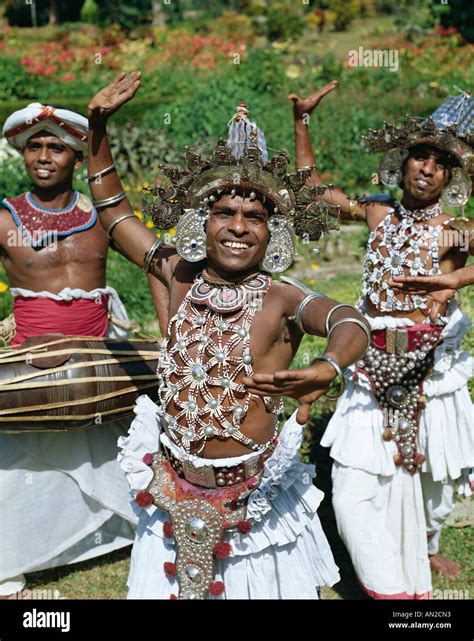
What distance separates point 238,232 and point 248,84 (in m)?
13.1

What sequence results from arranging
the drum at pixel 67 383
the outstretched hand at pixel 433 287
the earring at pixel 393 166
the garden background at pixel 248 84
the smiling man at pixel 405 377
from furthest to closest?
1. the garden background at pixel 248 84
2. the earring at pixel 393 166
3. the smiling man at pixel 405 377
4. the drum at pixel 67 383
5. the outstretched hand at pixel 433 287

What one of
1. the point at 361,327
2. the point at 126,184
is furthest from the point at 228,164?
the point at 126,184

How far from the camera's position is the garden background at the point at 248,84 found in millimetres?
7292

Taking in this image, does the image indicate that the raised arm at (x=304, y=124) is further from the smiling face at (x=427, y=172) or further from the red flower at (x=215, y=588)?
the red flower at (x=215, y=588)

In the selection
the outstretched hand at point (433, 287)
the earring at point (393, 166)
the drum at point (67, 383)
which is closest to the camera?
the outstretched hand at point (433, 287)

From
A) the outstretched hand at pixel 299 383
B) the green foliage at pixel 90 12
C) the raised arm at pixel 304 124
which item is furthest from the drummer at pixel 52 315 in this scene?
the green foliage at pixel 90 12

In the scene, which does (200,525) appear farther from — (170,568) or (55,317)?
(55,317)

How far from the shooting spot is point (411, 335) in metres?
4.61

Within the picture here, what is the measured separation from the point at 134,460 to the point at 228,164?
1243 millimetres

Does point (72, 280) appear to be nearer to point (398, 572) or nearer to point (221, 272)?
point (221, 272)

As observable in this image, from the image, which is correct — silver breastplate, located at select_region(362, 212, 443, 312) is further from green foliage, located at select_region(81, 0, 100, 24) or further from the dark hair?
green foliage, located at select_region(81, 0, 100, 24)

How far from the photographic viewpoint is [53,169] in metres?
4.93

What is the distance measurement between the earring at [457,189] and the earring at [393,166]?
0.88 ft

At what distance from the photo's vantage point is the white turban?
4762 millimetres
